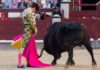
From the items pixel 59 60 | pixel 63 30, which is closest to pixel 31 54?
pixel 63 30

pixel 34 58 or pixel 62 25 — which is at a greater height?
pixel 62 25

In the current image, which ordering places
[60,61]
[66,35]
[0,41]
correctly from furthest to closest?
[0,41]
[60,61]
[66,35]

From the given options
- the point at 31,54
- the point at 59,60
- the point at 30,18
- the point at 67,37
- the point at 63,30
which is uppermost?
the point at 30,18

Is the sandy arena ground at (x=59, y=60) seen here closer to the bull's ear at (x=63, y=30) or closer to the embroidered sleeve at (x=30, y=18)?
the bull's ear at (x=63, y=30)

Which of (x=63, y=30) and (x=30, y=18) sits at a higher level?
(x=30, y=18)

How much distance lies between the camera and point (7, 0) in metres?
18.2

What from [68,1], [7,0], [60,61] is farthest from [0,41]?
[60,61]

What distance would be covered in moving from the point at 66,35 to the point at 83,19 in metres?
7.02

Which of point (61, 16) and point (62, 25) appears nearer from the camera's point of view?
point (62, 25)

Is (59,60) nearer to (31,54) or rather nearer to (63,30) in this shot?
(31,54)

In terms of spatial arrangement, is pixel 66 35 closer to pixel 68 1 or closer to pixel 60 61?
pixel 60 61

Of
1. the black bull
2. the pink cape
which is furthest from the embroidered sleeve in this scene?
the black bull

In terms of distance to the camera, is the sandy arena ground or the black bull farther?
the sandy arena ground

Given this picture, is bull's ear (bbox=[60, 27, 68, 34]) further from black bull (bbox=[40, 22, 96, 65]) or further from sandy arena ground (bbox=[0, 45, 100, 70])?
sandy arena ground (bbox=[0, 45, 100, 70])
